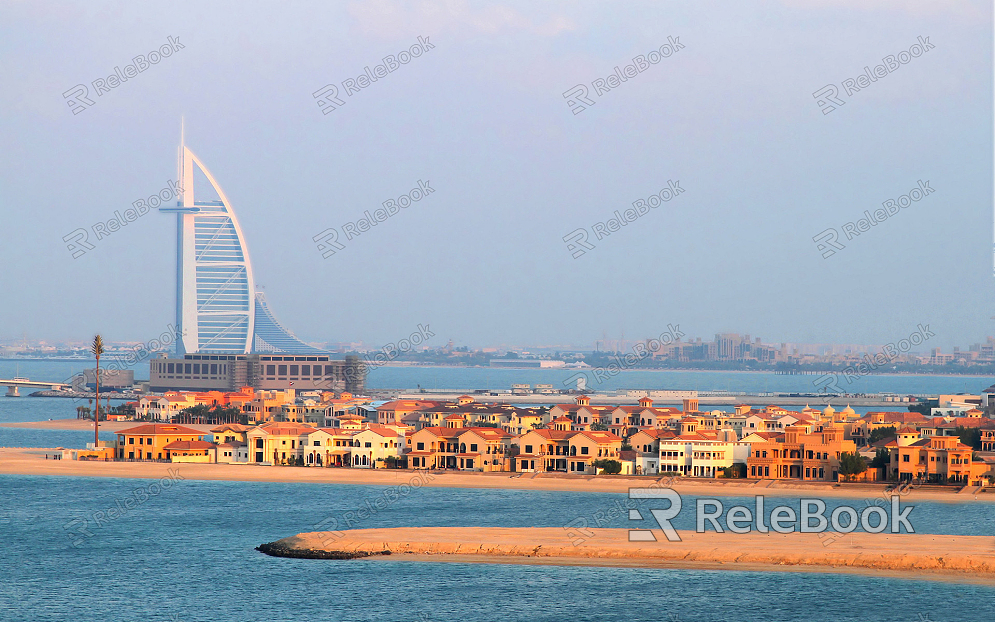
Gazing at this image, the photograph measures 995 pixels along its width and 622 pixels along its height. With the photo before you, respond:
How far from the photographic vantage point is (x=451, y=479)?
49.8 m

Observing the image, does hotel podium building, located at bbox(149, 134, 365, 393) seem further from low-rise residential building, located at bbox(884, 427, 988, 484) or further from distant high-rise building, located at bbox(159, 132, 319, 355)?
low-rise residential building, located at bbox(884, 427, 988, 484)

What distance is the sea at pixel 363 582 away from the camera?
2720 centimetres

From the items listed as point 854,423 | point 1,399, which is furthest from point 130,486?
point 1,399

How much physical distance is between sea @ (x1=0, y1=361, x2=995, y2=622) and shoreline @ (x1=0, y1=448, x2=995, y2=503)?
535 centimetres

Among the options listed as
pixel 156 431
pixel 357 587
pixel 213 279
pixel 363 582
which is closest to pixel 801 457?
pixel 363 582

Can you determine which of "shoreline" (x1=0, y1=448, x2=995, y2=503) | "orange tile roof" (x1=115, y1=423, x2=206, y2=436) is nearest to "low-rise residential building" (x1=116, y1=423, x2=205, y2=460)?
"orange tile roof" (x1=115, y1=423, x2=206, y2=436)

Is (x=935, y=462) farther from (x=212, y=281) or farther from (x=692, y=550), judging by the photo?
(x=212, y=281)

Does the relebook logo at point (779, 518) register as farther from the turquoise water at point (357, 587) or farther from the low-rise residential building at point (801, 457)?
the low-rise residential building at point (801, 457)

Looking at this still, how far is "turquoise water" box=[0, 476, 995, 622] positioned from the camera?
27.2 metres

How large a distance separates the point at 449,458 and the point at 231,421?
2854 cm

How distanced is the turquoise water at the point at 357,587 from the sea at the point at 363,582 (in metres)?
0.05

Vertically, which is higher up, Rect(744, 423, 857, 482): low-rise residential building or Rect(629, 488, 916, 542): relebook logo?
Rect(744, 423, 857, 482): low-rise residential building

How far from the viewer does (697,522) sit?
37.9 metres

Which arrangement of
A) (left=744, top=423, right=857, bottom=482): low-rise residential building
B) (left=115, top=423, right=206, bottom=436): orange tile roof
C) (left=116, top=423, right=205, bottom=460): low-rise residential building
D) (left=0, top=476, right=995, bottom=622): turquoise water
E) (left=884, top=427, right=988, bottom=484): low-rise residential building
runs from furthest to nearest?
1. (left=115, top=423, right=206, bottom=436): orange tile roof
2. (left=116, top=423, right=205, bottom=460): low-rise residential building
3. (left=744, top=423, right=857, bottom=482): low-rise residential building
4. (left=884, top=427, right=988, bottom=484): low-rise residential building
5. (left=0, top=476, right=995, bottom=622): turquoise water
